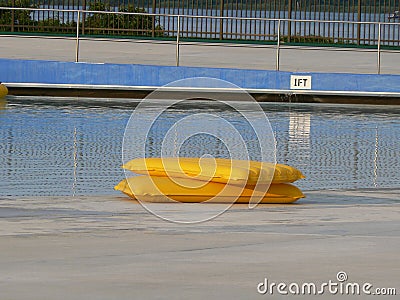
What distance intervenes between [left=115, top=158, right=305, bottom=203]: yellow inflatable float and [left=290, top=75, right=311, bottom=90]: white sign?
15.8m

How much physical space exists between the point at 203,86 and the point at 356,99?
146 inches

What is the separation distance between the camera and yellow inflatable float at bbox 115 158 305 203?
10.8 metres

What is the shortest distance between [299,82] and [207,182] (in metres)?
16.0

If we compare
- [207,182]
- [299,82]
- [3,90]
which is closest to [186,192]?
[207,182]

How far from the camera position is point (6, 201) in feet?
35.4

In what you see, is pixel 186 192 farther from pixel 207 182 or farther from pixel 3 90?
pixel 3 90

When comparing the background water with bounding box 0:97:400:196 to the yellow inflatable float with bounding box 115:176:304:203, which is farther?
the background water with bounding box 0:97:400:196

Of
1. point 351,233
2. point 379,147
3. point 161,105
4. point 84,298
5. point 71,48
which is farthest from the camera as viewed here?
point 71,48

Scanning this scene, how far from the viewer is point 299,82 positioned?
26.7 metres

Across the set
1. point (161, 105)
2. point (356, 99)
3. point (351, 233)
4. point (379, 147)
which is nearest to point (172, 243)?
point (351, 233)

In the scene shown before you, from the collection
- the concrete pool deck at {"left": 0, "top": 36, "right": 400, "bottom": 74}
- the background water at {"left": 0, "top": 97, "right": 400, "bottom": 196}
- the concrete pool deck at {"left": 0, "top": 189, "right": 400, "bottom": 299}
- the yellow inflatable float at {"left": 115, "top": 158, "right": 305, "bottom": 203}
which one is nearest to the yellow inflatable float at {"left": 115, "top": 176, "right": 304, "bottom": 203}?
the yellow inflatable float at {"left": 115, "top": 158, "right": 305, "bottom": 203}

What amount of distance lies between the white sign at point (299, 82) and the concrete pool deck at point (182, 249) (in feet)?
51.0

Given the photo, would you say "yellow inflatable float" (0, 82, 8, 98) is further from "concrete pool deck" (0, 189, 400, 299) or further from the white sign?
"concrete pool deck" (0, 189, 400, 299)

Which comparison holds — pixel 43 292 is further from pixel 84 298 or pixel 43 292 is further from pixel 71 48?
pixel 71 48
